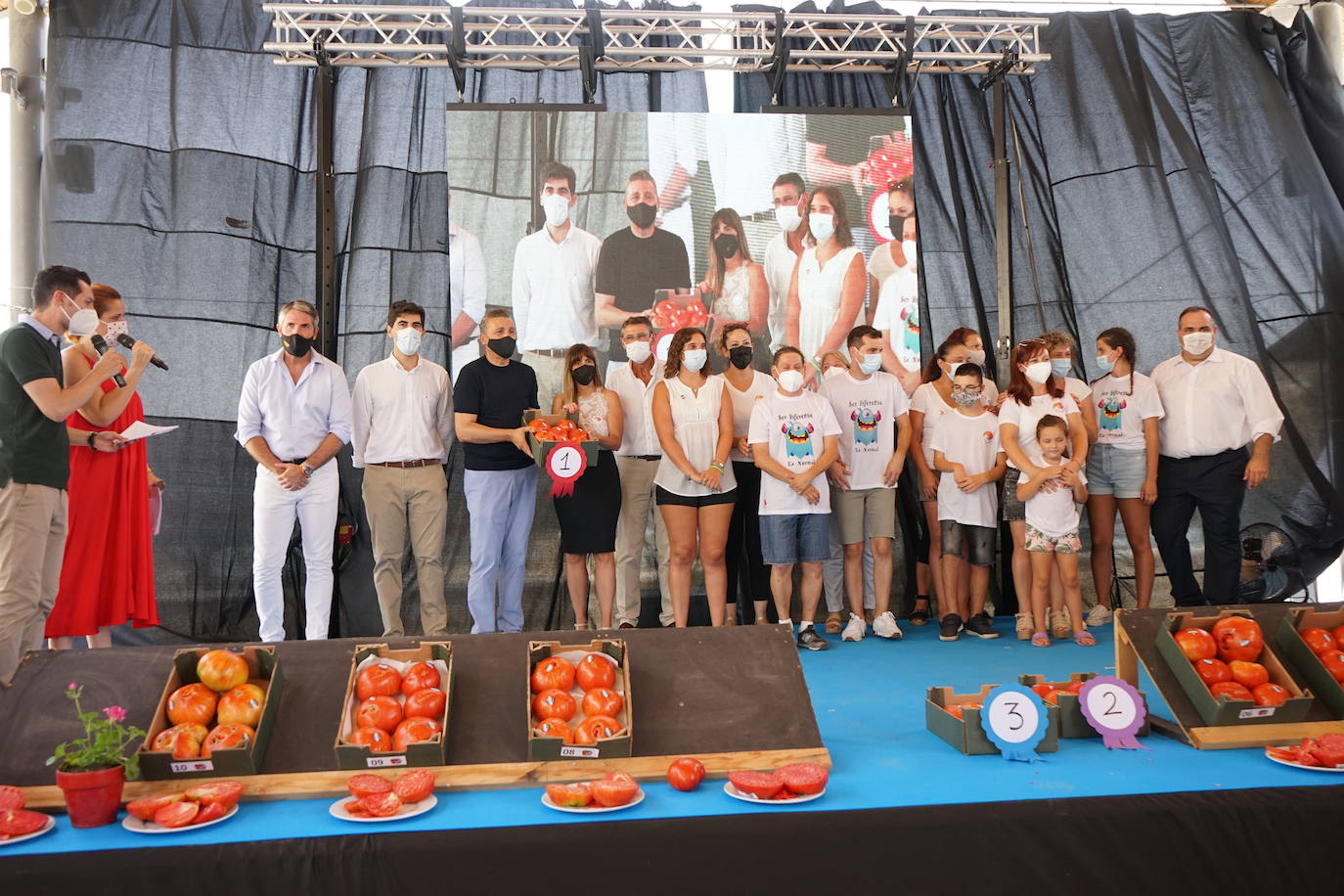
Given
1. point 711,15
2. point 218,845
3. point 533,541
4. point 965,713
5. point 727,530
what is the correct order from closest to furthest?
1. point 218,845
2. point 965,713
3. point 727,530
4. point 711,15
5. point 533,541

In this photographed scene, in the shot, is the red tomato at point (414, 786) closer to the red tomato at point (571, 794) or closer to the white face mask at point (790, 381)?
the red tomato at point (571, 794)

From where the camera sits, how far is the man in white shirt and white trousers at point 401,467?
14.6 feet

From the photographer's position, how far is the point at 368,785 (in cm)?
212

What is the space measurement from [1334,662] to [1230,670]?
10.8 inches

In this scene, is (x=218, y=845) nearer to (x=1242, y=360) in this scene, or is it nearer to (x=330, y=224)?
(x=330, y=224)

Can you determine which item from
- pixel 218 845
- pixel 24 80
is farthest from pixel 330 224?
pixel 218 845

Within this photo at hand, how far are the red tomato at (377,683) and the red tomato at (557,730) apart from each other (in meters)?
0.36

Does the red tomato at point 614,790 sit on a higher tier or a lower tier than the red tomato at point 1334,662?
lower

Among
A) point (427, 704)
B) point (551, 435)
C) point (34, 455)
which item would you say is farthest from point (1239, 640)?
point (34, 455)

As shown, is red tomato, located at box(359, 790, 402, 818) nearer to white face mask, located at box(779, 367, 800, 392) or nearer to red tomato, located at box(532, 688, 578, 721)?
red tomato, located at box(532, 688, 578, 721)

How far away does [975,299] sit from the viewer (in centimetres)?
571

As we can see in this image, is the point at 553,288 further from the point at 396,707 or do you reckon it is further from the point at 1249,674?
the point at 1249,674

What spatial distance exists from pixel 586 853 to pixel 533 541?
3.60m

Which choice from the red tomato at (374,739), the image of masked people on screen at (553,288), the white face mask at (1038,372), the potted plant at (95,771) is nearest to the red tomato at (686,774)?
the red tomato at (374,739)
